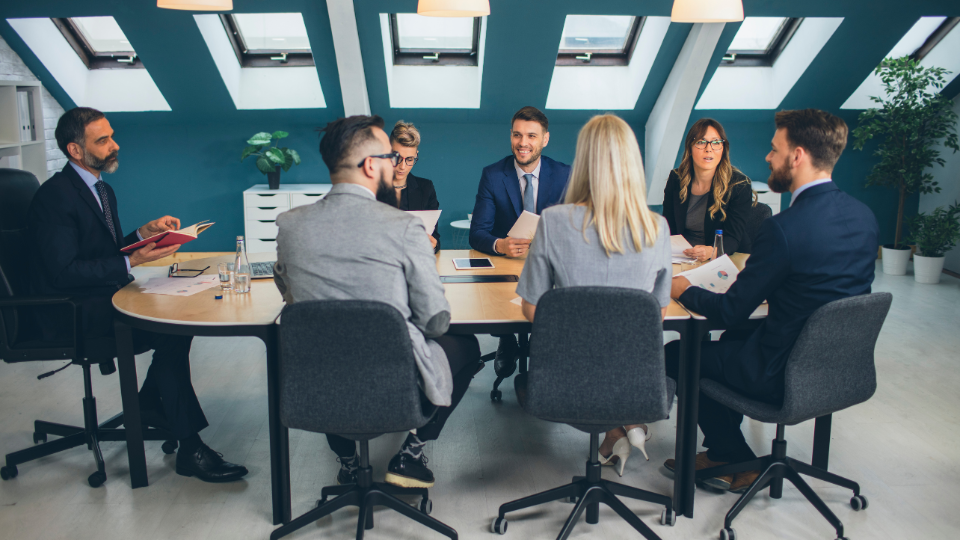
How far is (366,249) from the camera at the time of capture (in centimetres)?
191

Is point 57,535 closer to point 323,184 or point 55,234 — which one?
point 55,234

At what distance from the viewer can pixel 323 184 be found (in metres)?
6.64

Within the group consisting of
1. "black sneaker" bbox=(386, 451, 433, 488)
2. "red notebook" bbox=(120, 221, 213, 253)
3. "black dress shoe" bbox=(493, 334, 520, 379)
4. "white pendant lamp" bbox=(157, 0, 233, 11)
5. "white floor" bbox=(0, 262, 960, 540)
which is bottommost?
"white floor" bbox=(0, 262, 960, 540)

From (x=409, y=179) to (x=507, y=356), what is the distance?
1151mm

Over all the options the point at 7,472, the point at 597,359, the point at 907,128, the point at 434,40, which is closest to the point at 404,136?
the point at 597,359

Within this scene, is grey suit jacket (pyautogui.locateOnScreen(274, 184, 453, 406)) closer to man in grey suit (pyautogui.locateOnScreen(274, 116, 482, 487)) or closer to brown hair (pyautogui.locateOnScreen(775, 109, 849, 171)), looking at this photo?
man in grey suit (pyautogui.locateOnScreen(274, 116, 482, 487))

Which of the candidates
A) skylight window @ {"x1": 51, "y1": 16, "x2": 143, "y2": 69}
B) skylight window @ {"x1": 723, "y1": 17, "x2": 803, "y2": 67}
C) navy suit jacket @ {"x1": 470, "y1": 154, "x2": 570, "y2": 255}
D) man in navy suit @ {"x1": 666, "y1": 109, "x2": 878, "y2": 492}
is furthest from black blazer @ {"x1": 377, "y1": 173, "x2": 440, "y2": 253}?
skylight window @ {"x1": 723, "y1": 17, "x2": 803, "y2": 67}

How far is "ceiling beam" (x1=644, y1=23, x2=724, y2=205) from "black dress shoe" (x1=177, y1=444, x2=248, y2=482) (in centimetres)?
462

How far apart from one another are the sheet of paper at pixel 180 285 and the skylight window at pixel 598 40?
13.7 feet

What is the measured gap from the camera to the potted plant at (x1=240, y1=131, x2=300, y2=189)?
6.00 metres

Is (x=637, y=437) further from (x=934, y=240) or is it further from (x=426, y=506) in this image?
(x=934, y=240)

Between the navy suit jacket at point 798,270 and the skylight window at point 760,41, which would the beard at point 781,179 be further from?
the skylight window at point 760,41

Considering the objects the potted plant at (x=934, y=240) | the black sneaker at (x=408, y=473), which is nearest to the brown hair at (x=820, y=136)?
the black sneaker at (x=408, y=473)

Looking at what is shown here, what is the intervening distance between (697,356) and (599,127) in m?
0.87
